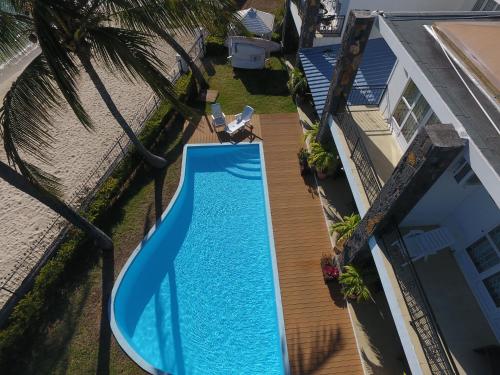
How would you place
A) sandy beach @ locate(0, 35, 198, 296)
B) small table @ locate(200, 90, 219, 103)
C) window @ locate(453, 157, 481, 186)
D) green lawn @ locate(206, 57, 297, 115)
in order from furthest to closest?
small table @ locate(200, 90, 219, 103)
green lawn @ locate(206, 57, 297, 115)
sandy beach @ locate(0, 35, 198, 296)
window @ locate(453, 157, 481, 186)

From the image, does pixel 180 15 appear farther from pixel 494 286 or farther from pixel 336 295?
pixel 494 286

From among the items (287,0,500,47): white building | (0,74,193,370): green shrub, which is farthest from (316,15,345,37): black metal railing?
(0,74,193,370): green shrub

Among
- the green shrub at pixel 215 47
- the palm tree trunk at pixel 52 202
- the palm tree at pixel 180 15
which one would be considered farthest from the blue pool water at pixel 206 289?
the green shrub at pixel 215 47

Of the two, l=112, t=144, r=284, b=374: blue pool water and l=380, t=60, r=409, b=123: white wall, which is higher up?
l=380, t=60, r=409, b=123: white wall

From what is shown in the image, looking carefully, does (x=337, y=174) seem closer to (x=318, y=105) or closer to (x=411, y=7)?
(x=318, y=105)

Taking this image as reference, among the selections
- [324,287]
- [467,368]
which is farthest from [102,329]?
[467,368]

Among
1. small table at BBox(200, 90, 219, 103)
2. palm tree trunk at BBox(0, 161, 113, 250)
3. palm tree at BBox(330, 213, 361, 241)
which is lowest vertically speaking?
palm tree at BBox(330, 213, 361, 241)

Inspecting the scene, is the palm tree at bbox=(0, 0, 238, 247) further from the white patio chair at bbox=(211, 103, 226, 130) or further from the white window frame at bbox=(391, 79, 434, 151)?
the white patio chair at bbox=(211, 103, 226, 130)
